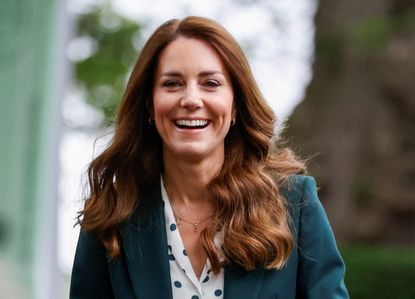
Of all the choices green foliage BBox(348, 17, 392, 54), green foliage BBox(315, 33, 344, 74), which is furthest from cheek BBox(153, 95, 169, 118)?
green foliage BBox(315, 33, 344, 74)

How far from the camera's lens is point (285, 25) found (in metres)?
15.2

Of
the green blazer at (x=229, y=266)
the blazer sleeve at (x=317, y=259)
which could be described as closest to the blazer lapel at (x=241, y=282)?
the green blazer at (x=229, y=266)

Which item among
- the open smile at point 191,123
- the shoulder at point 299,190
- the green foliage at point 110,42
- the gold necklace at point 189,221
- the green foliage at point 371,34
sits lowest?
the gold necklace at point 189,221

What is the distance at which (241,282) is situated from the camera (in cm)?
340

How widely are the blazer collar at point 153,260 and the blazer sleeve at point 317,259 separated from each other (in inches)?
5.6

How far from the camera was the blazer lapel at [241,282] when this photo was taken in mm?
3387

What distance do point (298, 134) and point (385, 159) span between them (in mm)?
1176

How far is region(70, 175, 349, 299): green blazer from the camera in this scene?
3416 millimetres

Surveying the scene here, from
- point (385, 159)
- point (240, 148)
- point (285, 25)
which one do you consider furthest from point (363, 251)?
point (240, 148)

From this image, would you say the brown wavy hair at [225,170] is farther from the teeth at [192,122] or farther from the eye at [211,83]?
the teeth at [192,122]

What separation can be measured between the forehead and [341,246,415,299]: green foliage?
8.04 metres

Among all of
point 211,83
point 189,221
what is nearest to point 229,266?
point 189,221

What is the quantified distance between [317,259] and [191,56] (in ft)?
2.36

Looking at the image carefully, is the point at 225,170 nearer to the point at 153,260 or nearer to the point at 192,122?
the point at 192,122
